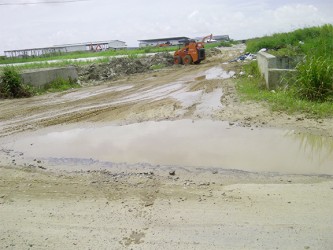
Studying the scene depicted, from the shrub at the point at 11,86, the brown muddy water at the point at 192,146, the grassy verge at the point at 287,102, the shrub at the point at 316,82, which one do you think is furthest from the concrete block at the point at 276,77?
the shrub at the point at 11,86

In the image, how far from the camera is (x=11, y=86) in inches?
586

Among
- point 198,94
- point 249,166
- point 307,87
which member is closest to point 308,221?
point 249,166

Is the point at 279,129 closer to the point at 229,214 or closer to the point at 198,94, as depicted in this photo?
the point at 229,214

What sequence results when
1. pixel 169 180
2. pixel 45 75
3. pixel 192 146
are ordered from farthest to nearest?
pixel 45 75, pixel 192 146, pixel 169 180

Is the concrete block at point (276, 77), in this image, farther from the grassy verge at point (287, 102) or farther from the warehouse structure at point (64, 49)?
the warehouse structure at point (64, 49)

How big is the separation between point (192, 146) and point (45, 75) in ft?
40.3

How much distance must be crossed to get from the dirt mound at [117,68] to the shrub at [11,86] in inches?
189

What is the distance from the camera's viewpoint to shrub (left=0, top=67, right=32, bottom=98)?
48.6 feet

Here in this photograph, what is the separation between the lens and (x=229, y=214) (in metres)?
4.00

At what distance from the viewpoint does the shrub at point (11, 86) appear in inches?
583

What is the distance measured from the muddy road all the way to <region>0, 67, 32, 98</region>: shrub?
5033mm

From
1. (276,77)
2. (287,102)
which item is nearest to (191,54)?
(276,77)

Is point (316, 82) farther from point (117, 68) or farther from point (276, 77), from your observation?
point (117, 68)

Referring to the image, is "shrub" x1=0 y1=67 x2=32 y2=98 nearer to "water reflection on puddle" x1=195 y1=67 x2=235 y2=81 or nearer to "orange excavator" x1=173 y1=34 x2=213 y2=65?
"water reflection on puddle" x1=195 y1=67 x2=235 y2=81
